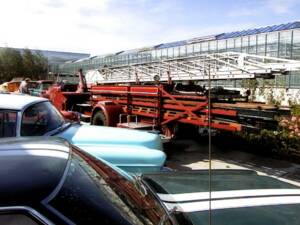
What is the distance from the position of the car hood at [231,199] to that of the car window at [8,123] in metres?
→ 1.91

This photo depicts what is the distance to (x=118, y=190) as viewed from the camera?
7.28ft

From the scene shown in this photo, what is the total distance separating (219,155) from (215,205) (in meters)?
7.51

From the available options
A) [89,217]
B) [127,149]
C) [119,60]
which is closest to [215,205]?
[89,217]

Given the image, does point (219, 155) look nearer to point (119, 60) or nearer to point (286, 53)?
point (286, 53)

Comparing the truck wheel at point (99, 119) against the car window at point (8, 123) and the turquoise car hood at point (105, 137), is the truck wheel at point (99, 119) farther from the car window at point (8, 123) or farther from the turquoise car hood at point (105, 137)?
the car window at point (8, 123)

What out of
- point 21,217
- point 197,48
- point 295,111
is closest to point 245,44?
point 197,48

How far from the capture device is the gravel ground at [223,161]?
344 inches

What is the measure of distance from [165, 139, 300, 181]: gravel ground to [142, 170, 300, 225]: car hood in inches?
196

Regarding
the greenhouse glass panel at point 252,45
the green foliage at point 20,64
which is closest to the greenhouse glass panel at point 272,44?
the greenhouse glass panel at point 252,45

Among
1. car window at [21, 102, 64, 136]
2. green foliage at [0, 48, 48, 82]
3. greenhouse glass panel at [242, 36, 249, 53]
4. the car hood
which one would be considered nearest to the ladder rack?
car window at [21, 102, 64, 136]

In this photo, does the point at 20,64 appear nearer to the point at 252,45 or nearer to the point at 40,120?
the point at 252,45

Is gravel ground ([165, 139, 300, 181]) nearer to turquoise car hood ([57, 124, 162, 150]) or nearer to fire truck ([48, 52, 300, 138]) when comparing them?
fire truck ([48, 52, 300, 138])

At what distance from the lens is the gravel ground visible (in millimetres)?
8742

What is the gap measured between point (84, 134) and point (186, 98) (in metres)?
4.39
